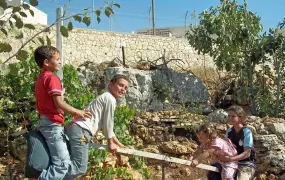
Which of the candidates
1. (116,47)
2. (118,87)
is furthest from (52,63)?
(116,47)

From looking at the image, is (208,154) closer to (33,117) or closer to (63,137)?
(63,137)

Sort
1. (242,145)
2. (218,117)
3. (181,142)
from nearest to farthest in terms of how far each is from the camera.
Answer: (242,145), (181,142), (218,117)

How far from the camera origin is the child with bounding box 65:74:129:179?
3.71 meters

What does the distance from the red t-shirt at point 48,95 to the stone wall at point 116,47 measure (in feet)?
39.3

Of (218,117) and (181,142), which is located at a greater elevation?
(218,117)

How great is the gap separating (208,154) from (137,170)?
175cm

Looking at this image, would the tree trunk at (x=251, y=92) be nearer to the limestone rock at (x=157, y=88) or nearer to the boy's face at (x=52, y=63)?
the limestone rock at (x=157, y=88)

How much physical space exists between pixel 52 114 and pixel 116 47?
14.5 metres

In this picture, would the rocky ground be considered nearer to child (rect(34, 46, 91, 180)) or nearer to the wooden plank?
the wooden plank

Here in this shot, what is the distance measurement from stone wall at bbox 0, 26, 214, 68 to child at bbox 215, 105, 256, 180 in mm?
11654

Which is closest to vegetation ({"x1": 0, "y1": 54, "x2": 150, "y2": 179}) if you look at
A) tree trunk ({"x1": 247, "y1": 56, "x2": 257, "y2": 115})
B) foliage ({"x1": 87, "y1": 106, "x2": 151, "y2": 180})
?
foliage ({"x1": 87, "y1": 106, "x2": 151, "y2": 180})

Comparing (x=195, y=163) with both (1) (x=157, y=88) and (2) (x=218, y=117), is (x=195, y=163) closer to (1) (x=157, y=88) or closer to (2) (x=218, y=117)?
(2) (x=218, y=117)

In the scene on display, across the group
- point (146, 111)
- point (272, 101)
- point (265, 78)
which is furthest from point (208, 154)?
point (265, 78)

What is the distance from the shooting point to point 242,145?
4.40 metres
